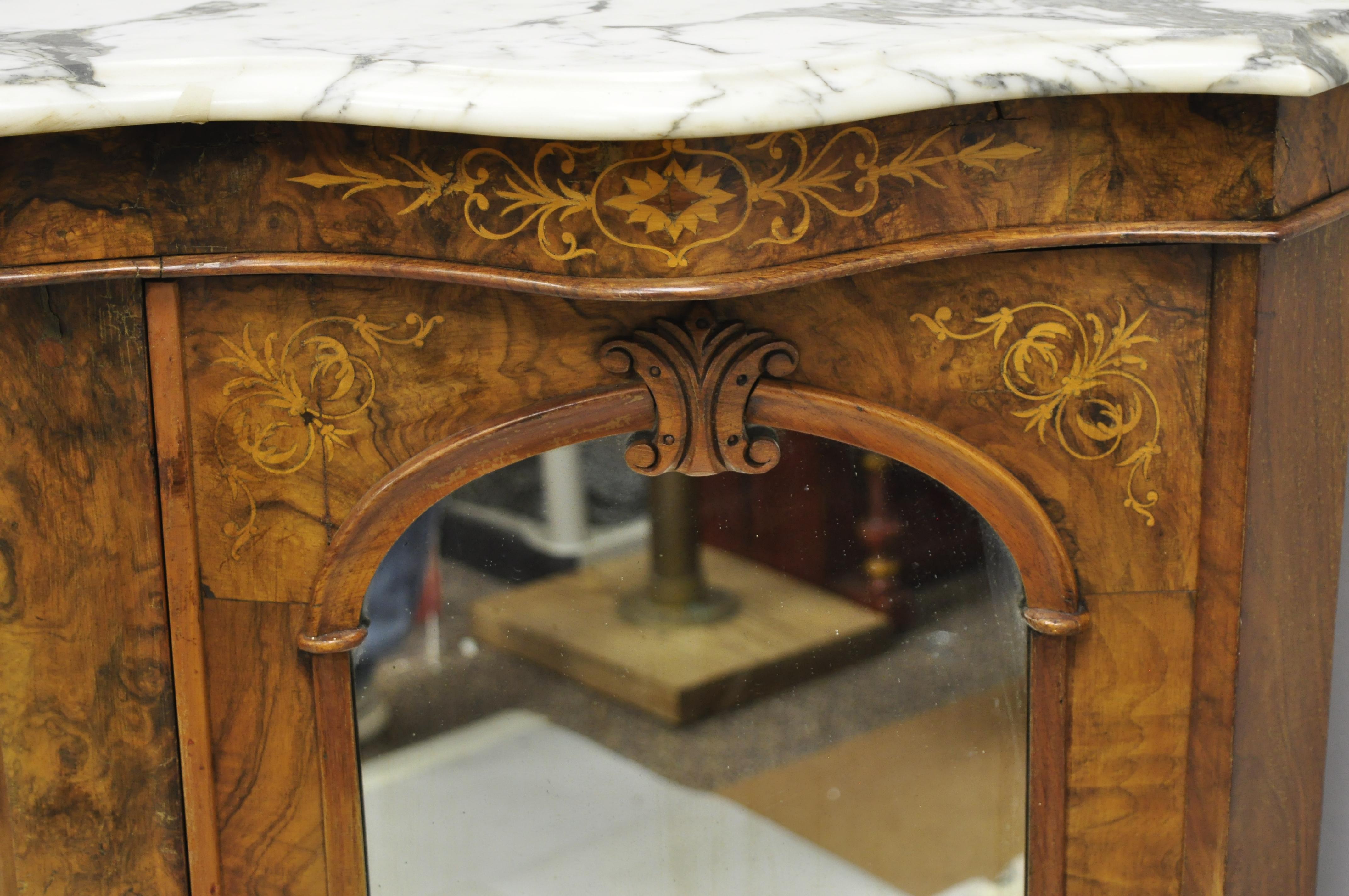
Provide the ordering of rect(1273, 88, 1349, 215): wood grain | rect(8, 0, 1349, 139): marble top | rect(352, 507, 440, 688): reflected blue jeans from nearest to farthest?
1. rect(8, 0, 1349, 139): marble top
2. rect(1273, 88, 1349, 215): wood grain
3. rect(352, 507, 440, 688): reflected blue jeans

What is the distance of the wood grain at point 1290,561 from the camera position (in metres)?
0.84

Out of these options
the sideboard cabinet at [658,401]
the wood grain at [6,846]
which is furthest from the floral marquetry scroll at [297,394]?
the wood grain at [6,846]

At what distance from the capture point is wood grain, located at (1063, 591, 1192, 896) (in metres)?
0.89

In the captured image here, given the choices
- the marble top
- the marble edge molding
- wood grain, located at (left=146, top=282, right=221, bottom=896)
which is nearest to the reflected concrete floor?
wood grain, located at (left=146, top=282, right=221, bottom=896)

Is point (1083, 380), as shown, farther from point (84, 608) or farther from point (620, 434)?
point (84, 608)

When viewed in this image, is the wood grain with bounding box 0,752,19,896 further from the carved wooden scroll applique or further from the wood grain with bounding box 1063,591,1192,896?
the wood grain with bounding box 1063,591,1192,896

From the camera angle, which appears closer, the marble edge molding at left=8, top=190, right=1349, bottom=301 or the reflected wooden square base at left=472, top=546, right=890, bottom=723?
the marble edge molding at left=8, top=190, right=1349, bottom=301

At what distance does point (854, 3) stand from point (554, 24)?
0.61ft

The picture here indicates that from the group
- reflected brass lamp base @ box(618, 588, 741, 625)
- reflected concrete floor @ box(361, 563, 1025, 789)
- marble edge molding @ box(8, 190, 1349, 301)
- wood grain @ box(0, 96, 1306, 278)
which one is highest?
wood grain @ box(0, 96, 1306, 278)

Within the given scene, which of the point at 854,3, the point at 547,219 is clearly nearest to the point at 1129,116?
the point at 854,3

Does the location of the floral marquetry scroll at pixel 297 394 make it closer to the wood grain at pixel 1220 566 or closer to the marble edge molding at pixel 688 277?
the marble edge molding at pixel 688 277

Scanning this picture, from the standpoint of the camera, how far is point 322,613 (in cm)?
88

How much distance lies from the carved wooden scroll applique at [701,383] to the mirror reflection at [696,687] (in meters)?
0.03

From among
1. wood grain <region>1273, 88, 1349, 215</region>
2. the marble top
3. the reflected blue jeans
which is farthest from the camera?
the reflected blue jeans
